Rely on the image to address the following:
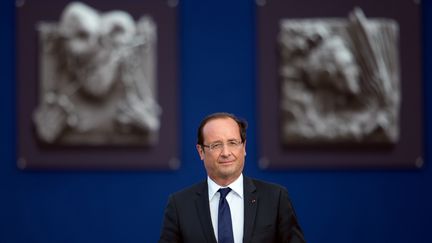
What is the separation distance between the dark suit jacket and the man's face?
0.28 ft

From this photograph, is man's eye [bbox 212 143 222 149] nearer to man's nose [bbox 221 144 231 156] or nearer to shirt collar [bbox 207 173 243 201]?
man's nose [bbox 221 144 231 156]

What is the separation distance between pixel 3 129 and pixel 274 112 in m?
1.41

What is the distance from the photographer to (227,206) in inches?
78.7

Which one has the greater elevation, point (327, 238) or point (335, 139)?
point (335, 139)

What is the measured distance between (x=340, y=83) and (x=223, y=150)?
4.38ft

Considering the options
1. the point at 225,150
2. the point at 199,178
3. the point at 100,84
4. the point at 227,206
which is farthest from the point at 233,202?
the point at 100,84

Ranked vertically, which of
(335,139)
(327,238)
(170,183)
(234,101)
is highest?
→ (234,101)

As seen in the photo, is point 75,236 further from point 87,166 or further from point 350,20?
point 350,20

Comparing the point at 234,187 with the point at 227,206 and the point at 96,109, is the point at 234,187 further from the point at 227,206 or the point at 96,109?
the point at 96,109

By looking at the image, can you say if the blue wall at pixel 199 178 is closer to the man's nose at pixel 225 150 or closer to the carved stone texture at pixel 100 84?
the carved stone texture at pixel 100 84

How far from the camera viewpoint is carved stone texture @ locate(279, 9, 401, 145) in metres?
→ 3.14

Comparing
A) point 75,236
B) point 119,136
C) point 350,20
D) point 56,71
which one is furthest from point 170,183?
point 350,20

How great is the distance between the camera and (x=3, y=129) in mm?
3303

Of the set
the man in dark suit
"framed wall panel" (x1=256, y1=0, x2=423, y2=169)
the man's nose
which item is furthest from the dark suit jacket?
"framed wall panel" (x1=256, y1=0, x2=423, y2=169)
